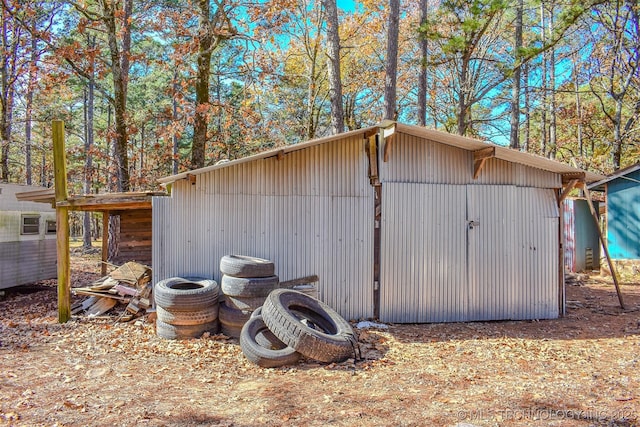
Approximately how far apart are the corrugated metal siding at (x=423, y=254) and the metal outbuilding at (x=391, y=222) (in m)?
0.02

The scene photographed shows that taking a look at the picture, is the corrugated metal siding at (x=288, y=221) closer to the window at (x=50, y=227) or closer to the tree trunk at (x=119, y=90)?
the window at (x=50, y=227)

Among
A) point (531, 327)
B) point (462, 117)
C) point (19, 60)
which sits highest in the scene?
point (19, 60)

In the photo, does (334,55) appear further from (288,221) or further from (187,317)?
(187,317)

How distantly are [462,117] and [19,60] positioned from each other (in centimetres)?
1595

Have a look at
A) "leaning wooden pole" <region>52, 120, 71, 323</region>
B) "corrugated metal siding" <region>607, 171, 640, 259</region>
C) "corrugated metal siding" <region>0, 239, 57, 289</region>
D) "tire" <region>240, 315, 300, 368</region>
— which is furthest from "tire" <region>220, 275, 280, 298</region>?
"corrugated metal siding" <region>607, 171, 640, 259</region>

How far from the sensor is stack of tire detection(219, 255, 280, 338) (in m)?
5.71

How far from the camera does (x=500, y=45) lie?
693 inches

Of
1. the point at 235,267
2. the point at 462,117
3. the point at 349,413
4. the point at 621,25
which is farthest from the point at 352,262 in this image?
the point at 621,25

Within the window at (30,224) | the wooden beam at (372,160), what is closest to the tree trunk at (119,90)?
the window at (30,224)

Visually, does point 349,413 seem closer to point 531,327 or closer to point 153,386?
point 153,386

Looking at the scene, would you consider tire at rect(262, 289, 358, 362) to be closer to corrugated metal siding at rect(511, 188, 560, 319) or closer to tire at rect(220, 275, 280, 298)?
tire at rect(220, 275, 280, 298)

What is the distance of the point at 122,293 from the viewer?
7012mm

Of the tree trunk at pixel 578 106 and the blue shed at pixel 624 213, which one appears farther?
the tree trunk at pixel 578 106

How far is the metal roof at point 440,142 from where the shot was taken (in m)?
6.17
